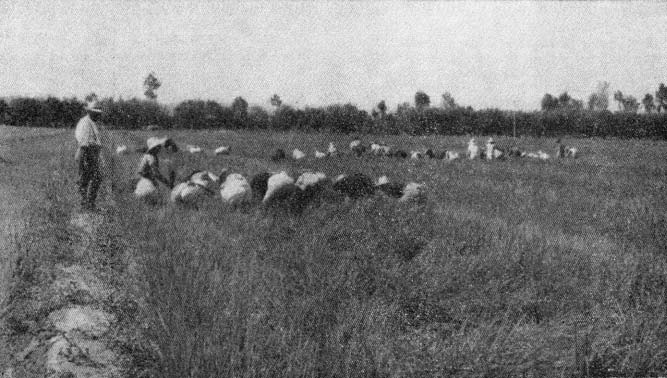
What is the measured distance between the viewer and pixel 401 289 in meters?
4.02

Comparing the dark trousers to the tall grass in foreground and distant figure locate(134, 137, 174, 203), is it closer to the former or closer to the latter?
distant figure locate(134, 137, 174, 203)

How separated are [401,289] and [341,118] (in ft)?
116

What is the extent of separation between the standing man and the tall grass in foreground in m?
1.95

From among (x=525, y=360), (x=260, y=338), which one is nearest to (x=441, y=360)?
(x=525, y=360)

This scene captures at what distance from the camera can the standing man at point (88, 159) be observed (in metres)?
7.44

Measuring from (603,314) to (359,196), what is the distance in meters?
4.29

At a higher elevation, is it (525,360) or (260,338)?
(260,338)

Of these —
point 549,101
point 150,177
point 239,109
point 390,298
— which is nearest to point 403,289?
point 390,298

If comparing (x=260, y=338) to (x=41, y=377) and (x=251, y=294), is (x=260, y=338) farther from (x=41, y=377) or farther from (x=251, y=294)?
(x=41, y=377)

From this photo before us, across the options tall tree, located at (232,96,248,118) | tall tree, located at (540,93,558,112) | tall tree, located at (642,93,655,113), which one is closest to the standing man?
A: tall tree, located at (232,96,248,118)

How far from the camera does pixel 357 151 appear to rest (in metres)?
18.9

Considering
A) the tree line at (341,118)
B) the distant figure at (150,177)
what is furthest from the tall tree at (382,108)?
the distant figure at (150,177)

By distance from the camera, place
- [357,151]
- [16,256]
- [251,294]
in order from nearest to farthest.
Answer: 1. [251,294]
2. [16,256]
3. [357,151]

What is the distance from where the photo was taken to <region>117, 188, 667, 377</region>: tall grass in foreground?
9.12ft
